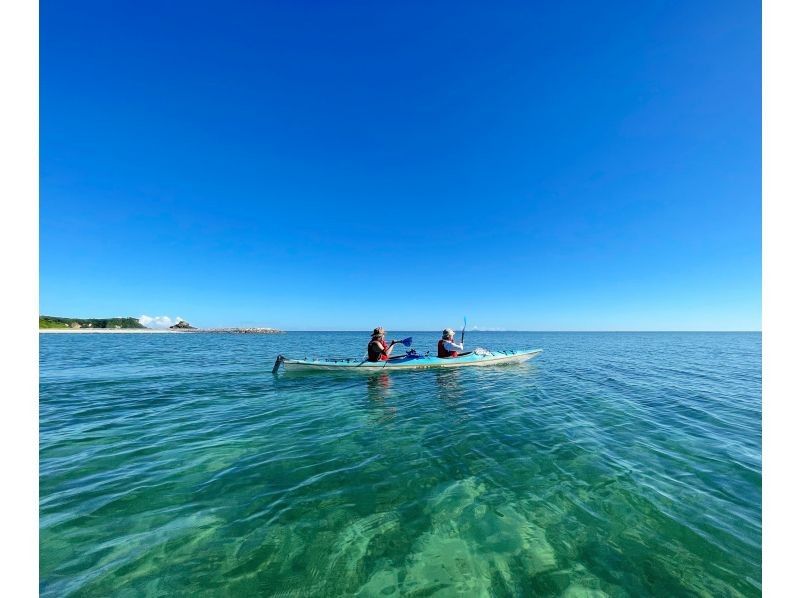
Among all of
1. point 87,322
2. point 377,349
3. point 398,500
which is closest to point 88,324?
point 87,322

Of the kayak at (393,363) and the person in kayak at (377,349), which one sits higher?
the person in kayak at (377,349)

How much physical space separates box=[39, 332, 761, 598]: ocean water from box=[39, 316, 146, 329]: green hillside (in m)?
145

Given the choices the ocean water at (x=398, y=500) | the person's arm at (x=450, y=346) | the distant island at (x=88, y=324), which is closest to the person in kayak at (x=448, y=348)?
the person's arm at (x=450, y=346)

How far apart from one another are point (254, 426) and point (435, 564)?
7675mm

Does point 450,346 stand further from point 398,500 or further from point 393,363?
point 398,500

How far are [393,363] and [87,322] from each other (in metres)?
170

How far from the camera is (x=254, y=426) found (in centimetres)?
947

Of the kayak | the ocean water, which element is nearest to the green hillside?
the kayak

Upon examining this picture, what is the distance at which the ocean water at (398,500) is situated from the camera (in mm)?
3756

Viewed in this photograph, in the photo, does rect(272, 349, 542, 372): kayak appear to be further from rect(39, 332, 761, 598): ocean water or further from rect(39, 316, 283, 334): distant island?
rect(39, 316, 283, 334): distant island

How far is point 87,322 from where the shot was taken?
407 ft

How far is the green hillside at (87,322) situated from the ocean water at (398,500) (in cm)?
14507

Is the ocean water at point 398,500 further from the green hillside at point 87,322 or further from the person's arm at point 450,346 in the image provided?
the green hillside at point 87,322
